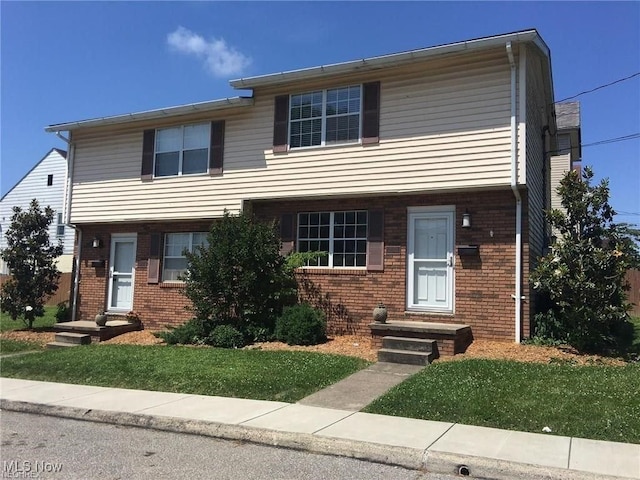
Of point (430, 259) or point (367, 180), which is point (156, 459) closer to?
point (430, 259)

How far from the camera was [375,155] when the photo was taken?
39.4ft

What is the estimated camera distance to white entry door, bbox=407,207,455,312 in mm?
11531

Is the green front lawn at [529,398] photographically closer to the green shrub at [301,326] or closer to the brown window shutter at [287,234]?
the green shrub at [301,326]

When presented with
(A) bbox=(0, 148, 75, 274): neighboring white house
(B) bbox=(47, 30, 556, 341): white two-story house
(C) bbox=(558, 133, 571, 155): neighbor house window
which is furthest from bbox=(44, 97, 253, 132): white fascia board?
(A) bbox=(0, 148, 75, 274): neighboring white house

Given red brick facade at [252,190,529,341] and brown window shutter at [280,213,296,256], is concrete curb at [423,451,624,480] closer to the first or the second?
red brick facade at [252,190,529,341]

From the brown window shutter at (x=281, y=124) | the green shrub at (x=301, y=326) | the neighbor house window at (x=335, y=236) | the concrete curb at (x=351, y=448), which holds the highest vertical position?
the brown window shutter at (x=281, y=124)

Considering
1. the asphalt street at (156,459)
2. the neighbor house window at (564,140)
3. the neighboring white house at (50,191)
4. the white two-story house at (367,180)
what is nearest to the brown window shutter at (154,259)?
the white two-story house at (367,180)

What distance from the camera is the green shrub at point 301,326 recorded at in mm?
11336

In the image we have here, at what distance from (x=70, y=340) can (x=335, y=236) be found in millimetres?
7032

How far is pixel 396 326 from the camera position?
10.6 meters

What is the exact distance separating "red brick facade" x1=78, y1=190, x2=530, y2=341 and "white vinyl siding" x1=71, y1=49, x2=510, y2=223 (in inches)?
17.3

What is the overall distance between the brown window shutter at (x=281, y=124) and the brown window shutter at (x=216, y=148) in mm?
1618

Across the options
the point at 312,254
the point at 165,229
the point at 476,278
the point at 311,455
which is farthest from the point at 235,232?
the point at 311,455

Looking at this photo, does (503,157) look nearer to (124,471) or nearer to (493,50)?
(493,50)
